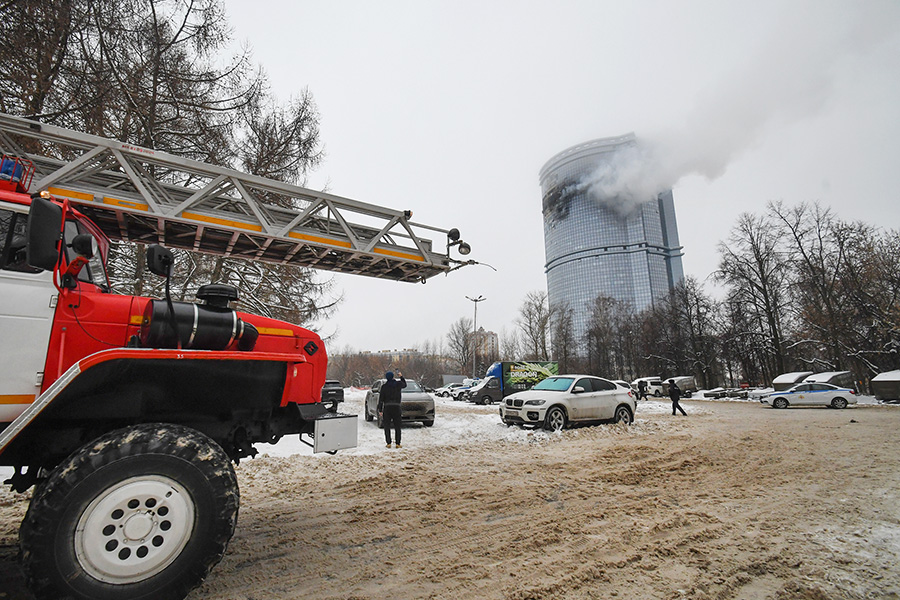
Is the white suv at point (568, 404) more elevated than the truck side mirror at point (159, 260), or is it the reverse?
the truck side mirror at point (159, 260)

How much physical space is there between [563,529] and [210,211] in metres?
5.58

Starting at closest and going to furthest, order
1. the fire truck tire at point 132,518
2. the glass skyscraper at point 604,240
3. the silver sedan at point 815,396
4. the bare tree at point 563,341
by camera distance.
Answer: the fire truck tire at point 132,518, the silver sedan at point 815,396, the bare tree at point 563,341, the glass skyscraper at point 604,240

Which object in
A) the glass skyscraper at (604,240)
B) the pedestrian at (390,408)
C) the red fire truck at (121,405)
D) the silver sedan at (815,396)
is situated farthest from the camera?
the glass skyscraper at (604,240)

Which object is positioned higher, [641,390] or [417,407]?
[417,407]

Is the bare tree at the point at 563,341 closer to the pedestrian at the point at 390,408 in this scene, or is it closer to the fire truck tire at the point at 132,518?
the pedestrian at the point at 390,408

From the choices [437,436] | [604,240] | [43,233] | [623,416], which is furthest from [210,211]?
[604,240]

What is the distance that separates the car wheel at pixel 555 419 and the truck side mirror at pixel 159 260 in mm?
10239

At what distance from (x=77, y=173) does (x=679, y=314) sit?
52.3 m

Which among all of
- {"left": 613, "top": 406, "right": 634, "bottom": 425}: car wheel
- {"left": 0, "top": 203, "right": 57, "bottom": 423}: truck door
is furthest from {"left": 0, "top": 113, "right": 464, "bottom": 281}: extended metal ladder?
{"left": 613, "top": 406, "right": 634, "bottom": 425}: car wheel

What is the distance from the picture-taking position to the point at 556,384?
41.0 feet

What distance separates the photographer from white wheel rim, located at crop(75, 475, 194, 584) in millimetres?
2338

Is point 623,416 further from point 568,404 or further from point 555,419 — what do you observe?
point 555,419

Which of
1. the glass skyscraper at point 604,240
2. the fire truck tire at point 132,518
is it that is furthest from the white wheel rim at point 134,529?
the glass skyscraper at point 604,240

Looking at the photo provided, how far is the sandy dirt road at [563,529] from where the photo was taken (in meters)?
2.79
